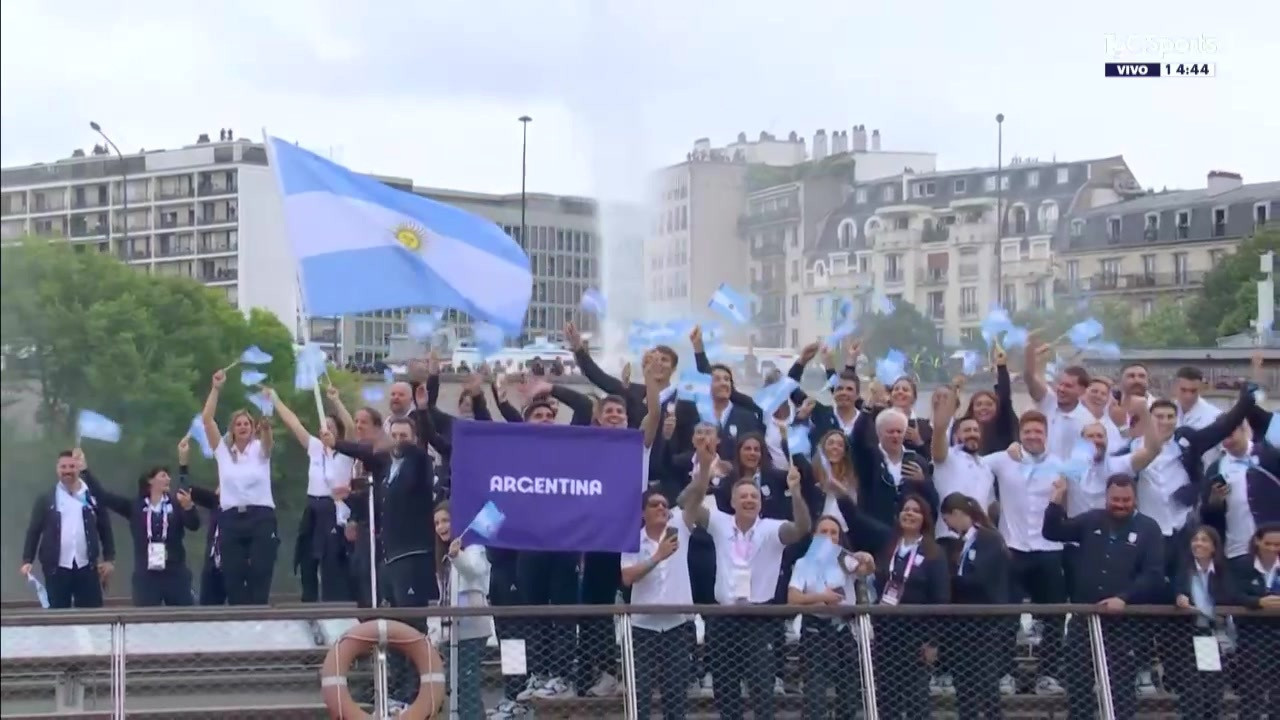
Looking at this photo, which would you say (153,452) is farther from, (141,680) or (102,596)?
(141,680)

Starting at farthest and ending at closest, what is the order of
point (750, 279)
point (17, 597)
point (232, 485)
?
1. point (750, 279)
2. point (17, 597)
3. point (232, 485)

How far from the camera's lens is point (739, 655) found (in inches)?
399

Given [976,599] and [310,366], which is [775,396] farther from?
[310,366]

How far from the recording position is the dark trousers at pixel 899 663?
33.2 feet

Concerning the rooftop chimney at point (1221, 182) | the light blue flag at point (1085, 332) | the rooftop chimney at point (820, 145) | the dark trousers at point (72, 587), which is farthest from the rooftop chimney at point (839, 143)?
the dark trousers at point (72, 587)

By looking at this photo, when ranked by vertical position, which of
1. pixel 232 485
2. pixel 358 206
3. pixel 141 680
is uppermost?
pixel 358 206

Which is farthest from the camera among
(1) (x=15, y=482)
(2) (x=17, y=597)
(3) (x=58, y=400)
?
(3) (x=58, y=400)

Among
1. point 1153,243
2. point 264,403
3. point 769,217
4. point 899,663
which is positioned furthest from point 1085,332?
point 1153,243

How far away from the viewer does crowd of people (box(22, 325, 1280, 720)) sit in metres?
10.2

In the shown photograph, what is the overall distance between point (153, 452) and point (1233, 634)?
30617mm

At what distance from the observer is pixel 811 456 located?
11.6 metres

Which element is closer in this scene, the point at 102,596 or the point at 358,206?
the point at 358,206

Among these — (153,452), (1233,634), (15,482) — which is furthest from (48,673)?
(153,452)

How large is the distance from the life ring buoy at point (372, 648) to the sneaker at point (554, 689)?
60 cm
